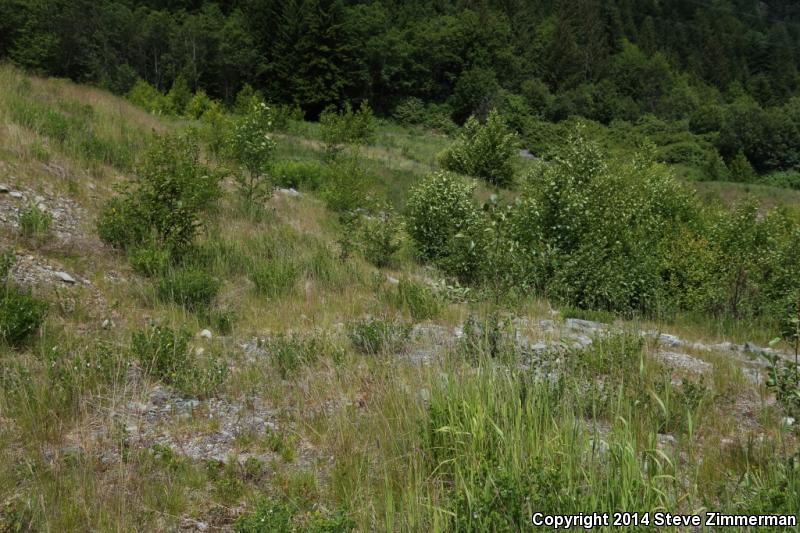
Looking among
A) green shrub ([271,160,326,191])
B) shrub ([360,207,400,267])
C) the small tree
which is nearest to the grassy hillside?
shrub ([360,207,400,267])

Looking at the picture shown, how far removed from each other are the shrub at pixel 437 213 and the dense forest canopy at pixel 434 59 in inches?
1522

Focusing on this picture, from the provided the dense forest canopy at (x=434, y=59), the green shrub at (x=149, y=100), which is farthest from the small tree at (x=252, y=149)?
the dense forest canopy at (x=434, y=59)

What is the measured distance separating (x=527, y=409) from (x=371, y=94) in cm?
6762

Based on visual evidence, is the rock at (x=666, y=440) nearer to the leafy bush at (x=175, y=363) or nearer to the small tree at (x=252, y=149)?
the leafy bush at (x=175, y=363)

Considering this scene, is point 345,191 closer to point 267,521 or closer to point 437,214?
point 437,214

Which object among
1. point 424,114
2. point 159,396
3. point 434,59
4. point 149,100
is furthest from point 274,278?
point 434,59

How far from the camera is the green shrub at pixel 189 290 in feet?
22.9

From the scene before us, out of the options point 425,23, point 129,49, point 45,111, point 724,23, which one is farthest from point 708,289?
point 724,23

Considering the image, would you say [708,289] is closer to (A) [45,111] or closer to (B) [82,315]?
(B) [82,315]

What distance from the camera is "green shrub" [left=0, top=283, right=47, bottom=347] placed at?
16.8 ft

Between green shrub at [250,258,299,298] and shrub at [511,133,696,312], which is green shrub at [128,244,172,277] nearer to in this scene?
green shrub at [250,258,299,298]

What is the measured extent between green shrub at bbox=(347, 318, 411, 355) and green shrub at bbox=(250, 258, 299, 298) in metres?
2.05

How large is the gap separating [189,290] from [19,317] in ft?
6.67

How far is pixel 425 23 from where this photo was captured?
7956 cm
